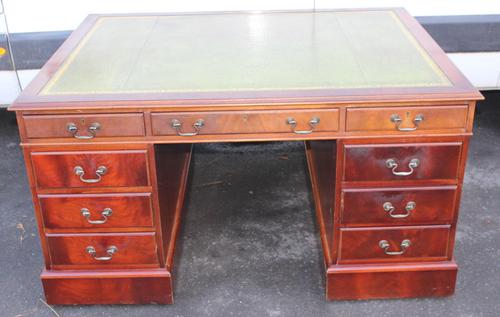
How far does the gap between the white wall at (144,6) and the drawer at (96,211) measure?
1.20 m

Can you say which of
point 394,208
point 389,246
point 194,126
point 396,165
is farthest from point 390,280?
point 194,126

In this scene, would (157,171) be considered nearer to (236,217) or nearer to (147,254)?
(147,254)

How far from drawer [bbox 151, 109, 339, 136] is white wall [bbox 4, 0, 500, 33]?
113 centimetres

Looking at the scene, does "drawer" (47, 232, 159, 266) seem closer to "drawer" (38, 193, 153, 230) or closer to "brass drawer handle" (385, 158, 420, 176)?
"drawer" (38, 193, 153, 230)

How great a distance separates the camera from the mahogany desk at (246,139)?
7.13ft

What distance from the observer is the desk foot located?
2.44 metres

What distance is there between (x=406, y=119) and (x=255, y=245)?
95 centimetres

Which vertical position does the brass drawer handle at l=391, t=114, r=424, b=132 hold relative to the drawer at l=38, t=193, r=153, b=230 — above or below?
above

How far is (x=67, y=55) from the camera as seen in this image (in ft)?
8.37

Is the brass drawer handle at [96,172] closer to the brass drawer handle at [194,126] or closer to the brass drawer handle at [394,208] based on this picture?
the brass drawer handle at [194,126]

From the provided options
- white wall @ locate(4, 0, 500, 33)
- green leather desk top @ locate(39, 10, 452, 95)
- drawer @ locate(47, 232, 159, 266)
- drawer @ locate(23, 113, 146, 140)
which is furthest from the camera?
white wall @ locate(4, 0, 500, 33)

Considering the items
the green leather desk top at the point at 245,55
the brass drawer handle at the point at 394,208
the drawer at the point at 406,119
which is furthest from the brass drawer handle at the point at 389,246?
the green leather desk top at the point at 245,55

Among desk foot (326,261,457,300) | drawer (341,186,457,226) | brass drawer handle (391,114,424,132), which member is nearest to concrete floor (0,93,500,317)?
desk foot (326,261,457,300)

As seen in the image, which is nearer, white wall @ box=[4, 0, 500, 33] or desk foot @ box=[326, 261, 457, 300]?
desk foot @ box=[326, 261, 457, 300]
